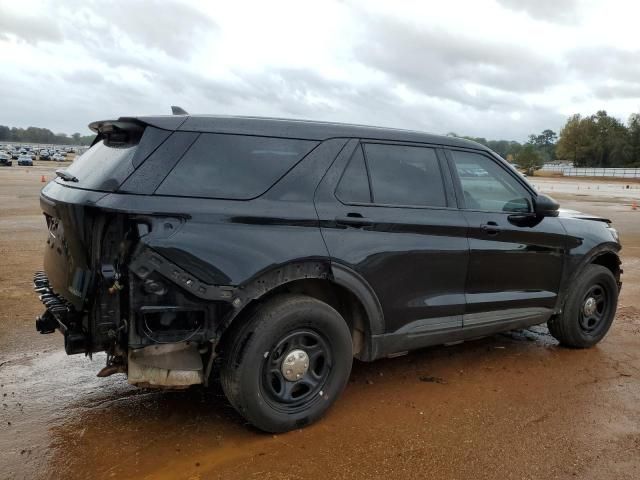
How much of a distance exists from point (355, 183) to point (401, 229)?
17.6 inches

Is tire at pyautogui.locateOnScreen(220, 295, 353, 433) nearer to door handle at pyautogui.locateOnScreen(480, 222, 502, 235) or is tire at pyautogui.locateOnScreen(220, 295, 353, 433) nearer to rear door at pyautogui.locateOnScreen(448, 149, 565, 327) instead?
rear door at pyautogui.locateOnScreen(448, 149, 565, 327)

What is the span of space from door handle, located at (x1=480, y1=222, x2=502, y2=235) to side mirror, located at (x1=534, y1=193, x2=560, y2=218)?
0.49 meters

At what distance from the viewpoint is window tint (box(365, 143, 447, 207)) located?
384 cm

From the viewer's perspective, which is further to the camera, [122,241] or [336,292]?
[336,292]

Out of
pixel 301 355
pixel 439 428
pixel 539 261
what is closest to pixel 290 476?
pixel 301 355

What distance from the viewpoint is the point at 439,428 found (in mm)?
3609

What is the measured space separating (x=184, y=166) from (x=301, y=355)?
4.42ft

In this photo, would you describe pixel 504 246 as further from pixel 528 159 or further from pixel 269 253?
pixel 528 159

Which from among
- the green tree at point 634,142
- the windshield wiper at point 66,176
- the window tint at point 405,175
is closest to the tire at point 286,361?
the window tint at point 405,175

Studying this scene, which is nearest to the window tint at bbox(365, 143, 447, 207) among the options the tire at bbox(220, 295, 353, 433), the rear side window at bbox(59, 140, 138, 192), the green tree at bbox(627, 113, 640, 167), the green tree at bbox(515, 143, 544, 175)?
the tire at bbox(220, 295, 353, 433)

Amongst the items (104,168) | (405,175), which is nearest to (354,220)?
(405,175)

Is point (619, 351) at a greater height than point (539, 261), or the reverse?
point (539, 261)

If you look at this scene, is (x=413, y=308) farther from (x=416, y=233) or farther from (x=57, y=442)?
(x=57, y=442)

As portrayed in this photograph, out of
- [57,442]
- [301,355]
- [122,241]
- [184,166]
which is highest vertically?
[184,166]
